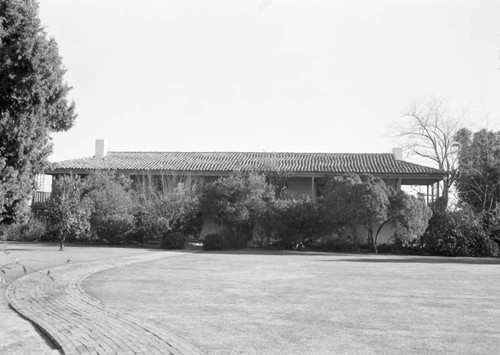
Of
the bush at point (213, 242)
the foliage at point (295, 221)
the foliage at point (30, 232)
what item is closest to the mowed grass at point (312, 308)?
the bush at point (213, 242)

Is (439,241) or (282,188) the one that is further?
(282,188)

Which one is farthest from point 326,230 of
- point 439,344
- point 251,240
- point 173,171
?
point 439,344

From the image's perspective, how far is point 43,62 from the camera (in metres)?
10.1

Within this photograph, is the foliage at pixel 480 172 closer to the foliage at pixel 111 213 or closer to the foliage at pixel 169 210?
the foliage at pixel 169 210

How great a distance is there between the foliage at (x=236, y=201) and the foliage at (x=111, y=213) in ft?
14.6

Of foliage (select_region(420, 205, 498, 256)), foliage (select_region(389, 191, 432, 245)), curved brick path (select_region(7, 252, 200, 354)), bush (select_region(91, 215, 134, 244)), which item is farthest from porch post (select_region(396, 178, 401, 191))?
curved brick path (select_region(7, 252, 200, 354))

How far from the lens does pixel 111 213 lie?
32.7 metres

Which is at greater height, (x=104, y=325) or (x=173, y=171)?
(x=173, y=171)

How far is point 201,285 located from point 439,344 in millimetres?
7300

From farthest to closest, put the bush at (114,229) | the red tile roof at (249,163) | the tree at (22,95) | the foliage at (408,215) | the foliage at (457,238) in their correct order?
the red tile roof at (249,163)
the bush at (114,229)
the foliage at (457,238)
the foliage at (408,215)
the tree at (22,95)

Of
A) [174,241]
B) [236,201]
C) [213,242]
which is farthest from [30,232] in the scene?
[236,201]

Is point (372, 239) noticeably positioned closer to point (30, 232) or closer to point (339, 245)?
point (339, 245)

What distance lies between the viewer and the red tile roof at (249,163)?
37.4m

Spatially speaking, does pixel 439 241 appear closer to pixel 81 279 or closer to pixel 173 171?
pixel 173 171
